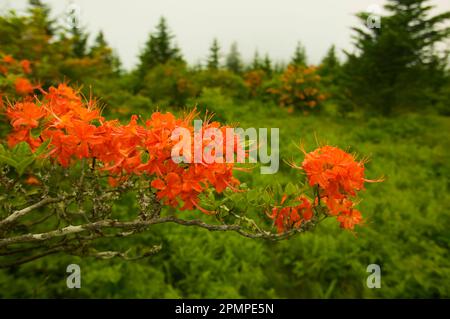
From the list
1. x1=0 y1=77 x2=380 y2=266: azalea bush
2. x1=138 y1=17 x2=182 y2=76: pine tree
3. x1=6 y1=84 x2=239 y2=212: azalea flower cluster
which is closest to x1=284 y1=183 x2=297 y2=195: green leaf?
x1=0 y1=77 x2=380 y2=266: azalea bush

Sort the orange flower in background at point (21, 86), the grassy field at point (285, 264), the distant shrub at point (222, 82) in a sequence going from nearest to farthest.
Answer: the orange flower in background at point (21, 86) < the grassy field at point (285, 264) < the distant shrub at point (222, 82)

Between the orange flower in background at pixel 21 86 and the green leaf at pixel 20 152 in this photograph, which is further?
the orange flower in background at pixel 21 86

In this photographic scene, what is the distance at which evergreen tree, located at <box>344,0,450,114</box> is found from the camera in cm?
1046

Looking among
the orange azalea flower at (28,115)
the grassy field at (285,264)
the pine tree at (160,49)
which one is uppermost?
the pine tree at (160,49)

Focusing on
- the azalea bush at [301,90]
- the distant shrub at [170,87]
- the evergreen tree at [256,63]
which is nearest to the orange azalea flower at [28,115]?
the distant shrub at [170,87]

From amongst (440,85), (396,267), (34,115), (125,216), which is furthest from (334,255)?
(440,85)

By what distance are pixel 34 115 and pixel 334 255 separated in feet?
11.8

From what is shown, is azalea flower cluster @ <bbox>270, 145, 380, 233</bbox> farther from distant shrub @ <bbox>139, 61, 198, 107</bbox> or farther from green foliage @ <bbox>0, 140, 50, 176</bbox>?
distant shrub @ <bbox>139, 61, 198, 107</bbox>

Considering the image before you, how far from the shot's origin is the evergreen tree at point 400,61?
1046cm

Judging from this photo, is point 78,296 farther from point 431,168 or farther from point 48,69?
point 431,168

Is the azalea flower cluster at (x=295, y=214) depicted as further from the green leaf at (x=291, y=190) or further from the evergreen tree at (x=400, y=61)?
the evergreen tree at (x=400, y=61)

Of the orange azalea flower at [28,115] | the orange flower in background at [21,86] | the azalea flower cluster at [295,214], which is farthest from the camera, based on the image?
the orange flower in background at [21,86]

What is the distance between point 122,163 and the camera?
1.18 metres

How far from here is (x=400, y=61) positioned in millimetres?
10438
